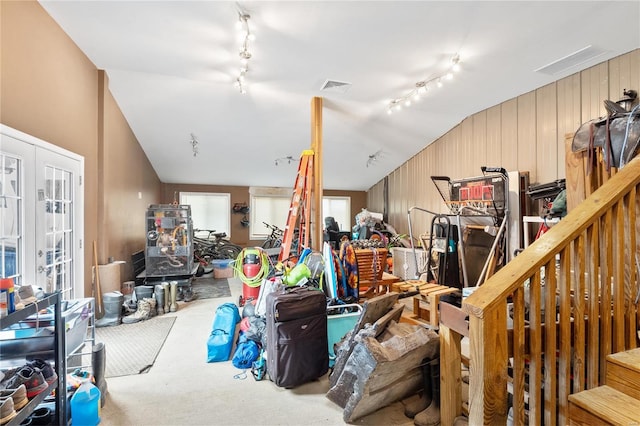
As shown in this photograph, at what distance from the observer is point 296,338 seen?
241 centimetres

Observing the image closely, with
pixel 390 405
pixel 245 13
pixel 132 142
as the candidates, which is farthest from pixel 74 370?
pixel 132 142

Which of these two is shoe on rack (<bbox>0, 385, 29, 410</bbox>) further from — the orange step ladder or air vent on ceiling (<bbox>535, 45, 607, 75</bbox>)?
air vent on ceiling (<bbox>535, 45, 607, 75</bbox>)

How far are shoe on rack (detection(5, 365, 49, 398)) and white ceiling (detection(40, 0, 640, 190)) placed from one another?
2898mm

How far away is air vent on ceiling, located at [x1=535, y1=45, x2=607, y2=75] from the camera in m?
3.30

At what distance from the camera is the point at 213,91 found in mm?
4531

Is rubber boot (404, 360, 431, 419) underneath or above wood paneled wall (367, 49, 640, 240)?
underneath

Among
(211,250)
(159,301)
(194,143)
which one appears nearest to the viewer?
(159,301)

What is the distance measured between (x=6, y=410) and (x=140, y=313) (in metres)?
2.75

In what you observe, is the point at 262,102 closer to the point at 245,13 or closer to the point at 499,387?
the point at 245,13

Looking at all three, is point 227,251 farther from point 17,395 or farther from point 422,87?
point 17,395

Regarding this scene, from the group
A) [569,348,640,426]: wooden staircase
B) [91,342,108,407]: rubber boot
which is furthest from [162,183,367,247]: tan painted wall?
[569,348,640,426]: wooden staircase

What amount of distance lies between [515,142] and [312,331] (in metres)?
4.28

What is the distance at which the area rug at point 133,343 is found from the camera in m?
2.77

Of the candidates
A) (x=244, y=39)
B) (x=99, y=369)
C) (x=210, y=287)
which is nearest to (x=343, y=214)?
(x=210, y=287)
